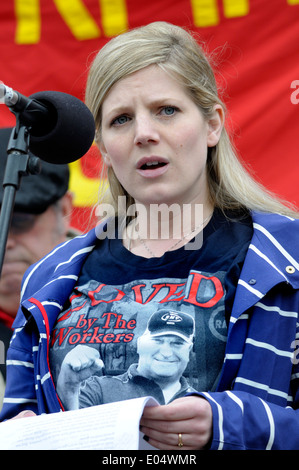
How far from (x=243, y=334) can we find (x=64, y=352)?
45 cm

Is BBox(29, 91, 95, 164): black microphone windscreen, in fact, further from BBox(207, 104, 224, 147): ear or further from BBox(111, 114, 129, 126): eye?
BBox(207, 104, 224, 147): ear

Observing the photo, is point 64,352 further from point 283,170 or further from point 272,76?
point 272,76

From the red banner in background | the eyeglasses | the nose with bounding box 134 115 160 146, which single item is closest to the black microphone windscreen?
the nose with bounding box 134 115 160 146

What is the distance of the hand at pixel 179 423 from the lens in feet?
4.63

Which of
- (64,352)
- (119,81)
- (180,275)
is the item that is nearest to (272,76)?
(119,81)

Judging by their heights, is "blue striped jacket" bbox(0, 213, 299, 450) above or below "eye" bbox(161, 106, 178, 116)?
below

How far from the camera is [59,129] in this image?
152cm

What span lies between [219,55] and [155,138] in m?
1.50

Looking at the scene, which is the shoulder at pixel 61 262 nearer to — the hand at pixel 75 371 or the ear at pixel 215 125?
the hand at pixel 75 371

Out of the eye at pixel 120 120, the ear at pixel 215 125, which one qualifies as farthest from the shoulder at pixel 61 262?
the ear at pixel 215 125

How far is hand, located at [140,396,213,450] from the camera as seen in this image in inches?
55.6

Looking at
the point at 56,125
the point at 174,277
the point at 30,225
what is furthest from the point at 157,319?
the point at 30,225

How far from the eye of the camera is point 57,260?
2.10 m

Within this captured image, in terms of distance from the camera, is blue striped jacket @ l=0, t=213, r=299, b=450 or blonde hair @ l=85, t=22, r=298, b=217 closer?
blue striped jacket @ l=0, t=213, r=299, b=450
